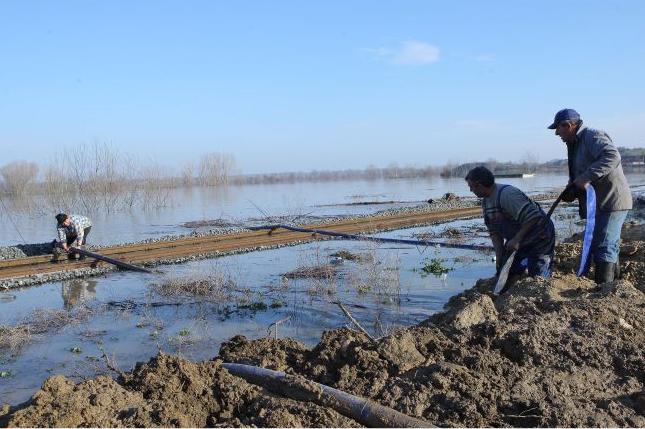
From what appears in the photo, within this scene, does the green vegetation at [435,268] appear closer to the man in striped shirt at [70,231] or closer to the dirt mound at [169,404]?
the dirt mound at [169,404]

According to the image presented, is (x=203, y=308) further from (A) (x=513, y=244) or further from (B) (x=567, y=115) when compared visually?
(B) (x=567, y=115)

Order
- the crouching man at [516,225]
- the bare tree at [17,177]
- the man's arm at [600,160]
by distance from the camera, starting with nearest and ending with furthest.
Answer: the man's arm at [600,160], the crouching man at [516,225], the bare tree at [17,177]

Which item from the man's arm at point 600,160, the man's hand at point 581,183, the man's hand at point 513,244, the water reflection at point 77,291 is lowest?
the water reflection at point 77,291

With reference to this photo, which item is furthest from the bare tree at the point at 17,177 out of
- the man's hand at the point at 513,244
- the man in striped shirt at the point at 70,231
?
the man's hand at the point at 513,244

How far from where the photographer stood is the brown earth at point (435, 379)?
312 centimetres

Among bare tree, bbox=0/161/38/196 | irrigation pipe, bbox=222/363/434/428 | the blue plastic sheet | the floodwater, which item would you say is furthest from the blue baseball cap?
bare tree, bbox=0/161/38/196

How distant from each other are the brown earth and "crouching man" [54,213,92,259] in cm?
890

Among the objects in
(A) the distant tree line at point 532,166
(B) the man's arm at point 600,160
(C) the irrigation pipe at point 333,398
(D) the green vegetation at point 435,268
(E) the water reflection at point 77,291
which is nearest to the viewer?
(C) the irrigation pipe at point 333,398

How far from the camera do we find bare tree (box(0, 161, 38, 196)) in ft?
143

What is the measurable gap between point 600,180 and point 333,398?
3550 mm

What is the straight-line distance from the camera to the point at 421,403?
3.21m

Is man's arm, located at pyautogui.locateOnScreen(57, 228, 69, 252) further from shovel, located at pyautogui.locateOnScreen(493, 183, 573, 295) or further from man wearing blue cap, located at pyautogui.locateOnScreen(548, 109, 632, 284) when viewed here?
man wearing blue cap, located at pyautogui.locateOnScreen(548, 109, 632, 284)

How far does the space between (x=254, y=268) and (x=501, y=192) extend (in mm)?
7137

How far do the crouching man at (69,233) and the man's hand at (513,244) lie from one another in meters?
9.70
